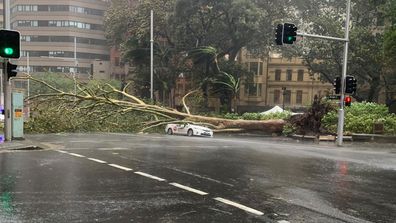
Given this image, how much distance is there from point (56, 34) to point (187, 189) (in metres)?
107

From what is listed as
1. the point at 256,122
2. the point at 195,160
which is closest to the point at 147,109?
the point at 256,122

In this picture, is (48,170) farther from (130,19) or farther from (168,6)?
(130,19)

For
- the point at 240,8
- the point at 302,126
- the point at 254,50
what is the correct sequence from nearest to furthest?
the point at 302,126, the point at 240,8, the point at 254,50

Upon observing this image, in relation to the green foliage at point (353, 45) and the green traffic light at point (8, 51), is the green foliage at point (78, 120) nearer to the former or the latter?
the green traffic light at point (8, 51)

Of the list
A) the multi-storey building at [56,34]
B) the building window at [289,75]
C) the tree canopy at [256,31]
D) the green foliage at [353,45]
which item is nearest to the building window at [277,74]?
the building window at [289,75]

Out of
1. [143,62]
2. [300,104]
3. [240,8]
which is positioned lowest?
[300,104]

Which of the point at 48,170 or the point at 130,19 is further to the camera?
the point at 130,19

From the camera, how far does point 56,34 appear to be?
4225 inches

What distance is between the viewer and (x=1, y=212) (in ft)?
21.4

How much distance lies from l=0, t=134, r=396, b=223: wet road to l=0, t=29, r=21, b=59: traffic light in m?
3.54

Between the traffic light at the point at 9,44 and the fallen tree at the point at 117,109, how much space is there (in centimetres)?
1110

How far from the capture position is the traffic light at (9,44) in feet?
48.7

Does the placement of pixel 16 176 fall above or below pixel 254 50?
below

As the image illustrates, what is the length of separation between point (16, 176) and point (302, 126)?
2257 centimetres
